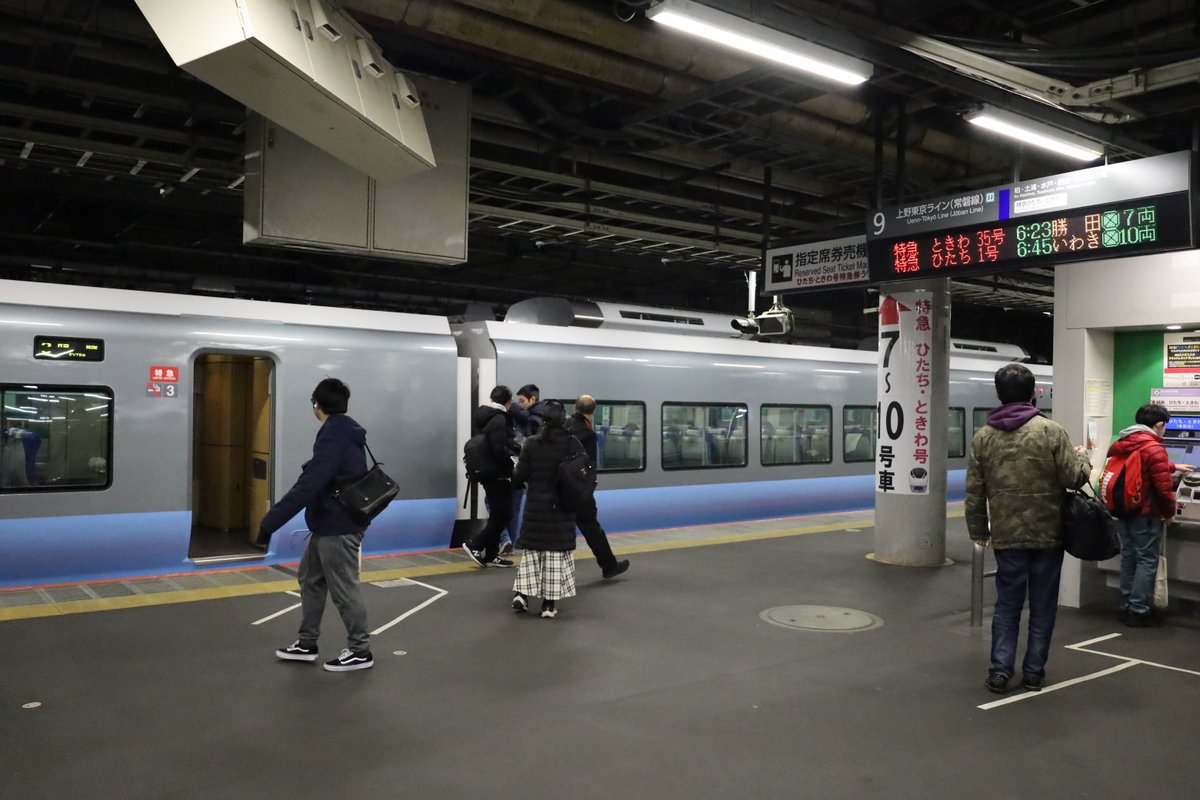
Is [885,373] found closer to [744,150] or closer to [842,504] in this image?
[744,150]

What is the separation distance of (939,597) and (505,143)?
605cm

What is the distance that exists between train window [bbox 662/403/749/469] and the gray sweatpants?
6.37 meters

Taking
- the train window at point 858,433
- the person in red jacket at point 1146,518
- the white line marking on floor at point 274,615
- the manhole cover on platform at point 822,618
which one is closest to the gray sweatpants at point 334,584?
the white line marking on floor at point 274,615

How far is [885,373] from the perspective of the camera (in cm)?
952

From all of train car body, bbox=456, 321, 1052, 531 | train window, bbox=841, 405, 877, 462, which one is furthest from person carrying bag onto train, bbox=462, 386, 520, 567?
train window, bbox=841, 405, 877, 462

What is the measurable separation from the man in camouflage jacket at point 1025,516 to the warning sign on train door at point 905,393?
155 inches

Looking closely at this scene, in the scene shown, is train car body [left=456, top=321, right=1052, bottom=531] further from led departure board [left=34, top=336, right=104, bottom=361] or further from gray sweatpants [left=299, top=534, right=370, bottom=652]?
gray sweatpants [left=299, top=534, right=370, bottom=652]

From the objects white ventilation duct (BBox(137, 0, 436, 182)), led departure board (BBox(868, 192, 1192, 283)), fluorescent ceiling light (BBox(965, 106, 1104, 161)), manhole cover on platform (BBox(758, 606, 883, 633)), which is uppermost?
fluorescent ceiling light (BBox(965, 106, 1104, 161))

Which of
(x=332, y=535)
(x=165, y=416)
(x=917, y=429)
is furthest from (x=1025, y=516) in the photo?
(x=165, y=416)

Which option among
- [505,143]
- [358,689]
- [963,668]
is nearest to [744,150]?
[505,143]

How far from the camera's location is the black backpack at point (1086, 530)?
5.06 meters

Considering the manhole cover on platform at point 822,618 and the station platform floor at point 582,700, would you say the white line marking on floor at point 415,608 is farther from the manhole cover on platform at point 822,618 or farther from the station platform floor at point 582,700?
the manhole cover on platform at point 822,618

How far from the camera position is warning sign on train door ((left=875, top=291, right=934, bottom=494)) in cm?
923

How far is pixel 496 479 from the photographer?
8703mm
